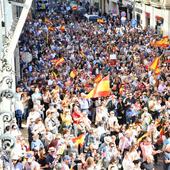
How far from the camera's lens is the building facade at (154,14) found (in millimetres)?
48469

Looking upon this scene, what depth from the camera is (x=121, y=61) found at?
3086cm

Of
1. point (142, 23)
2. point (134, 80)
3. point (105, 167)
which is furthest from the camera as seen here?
point (142, 23)

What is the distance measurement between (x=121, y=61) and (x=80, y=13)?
32709 mm

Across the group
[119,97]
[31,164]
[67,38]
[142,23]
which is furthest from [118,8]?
[31,164]

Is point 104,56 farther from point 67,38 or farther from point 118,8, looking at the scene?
point 118,8

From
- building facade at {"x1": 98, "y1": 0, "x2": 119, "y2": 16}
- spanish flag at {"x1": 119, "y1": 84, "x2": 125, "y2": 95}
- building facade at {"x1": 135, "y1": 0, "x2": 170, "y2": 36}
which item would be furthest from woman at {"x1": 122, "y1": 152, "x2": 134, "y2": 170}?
building facade at {"x1": 98, "y1": 0, "x2": 119, "y2": 16}

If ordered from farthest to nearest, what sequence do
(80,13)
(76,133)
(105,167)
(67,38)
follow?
(80,13), (67,38), (76,133), (105,167)

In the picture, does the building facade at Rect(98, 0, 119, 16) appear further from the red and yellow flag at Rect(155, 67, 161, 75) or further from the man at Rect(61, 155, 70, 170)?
the man at Rect(61, 155, 70, 170)

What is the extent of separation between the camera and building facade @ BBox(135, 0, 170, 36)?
48.5m

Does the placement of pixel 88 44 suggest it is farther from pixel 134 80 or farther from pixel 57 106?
pixel 57 106

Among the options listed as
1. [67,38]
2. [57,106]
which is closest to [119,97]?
[57,106]

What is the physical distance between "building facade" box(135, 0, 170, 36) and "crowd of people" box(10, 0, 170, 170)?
12903 millimetres

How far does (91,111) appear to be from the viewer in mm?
21359

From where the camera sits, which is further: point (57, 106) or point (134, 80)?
point (134, 80)
